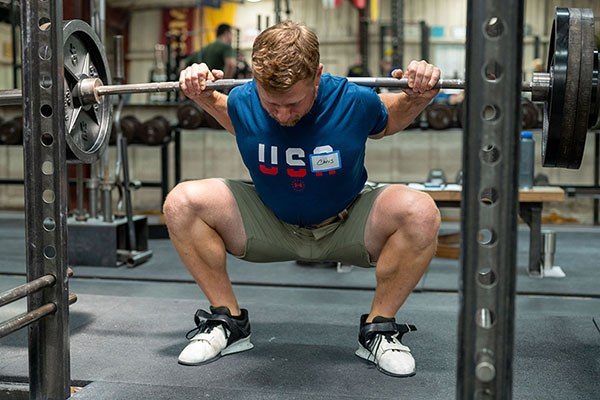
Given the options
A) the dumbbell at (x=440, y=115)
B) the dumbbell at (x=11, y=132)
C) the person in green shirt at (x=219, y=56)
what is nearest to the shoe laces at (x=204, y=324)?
the dumbbell at (x=440, y=115)

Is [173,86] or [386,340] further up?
[173,86]

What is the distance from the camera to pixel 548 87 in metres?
1.54

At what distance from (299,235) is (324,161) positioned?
0.82 ft

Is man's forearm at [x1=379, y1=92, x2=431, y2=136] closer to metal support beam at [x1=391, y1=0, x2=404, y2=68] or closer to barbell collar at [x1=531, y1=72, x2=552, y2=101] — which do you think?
barbell collar at [x1=531, y1=72, x2=552, y2=101]

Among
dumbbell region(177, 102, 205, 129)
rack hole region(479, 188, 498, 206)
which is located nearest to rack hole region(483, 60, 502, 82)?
rack hole region(479, 188, 498, 206)

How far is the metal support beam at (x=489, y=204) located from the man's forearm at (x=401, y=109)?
726 millimetres

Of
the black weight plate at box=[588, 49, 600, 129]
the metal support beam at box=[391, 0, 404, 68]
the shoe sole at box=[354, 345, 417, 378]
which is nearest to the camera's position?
the black weight plate at box=[588, 49, 600, 129]

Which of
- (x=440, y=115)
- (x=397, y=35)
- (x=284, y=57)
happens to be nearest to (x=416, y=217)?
(x=284, y=57)

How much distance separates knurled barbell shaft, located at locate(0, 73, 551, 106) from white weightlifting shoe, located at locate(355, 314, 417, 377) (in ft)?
2.01

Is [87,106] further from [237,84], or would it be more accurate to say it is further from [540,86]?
[540,86]

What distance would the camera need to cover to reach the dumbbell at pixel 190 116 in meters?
5.11

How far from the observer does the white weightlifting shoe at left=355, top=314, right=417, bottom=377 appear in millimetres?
1686

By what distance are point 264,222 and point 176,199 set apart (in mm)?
240

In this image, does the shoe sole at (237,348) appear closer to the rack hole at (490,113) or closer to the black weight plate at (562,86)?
the black weight plate at (562,86)
